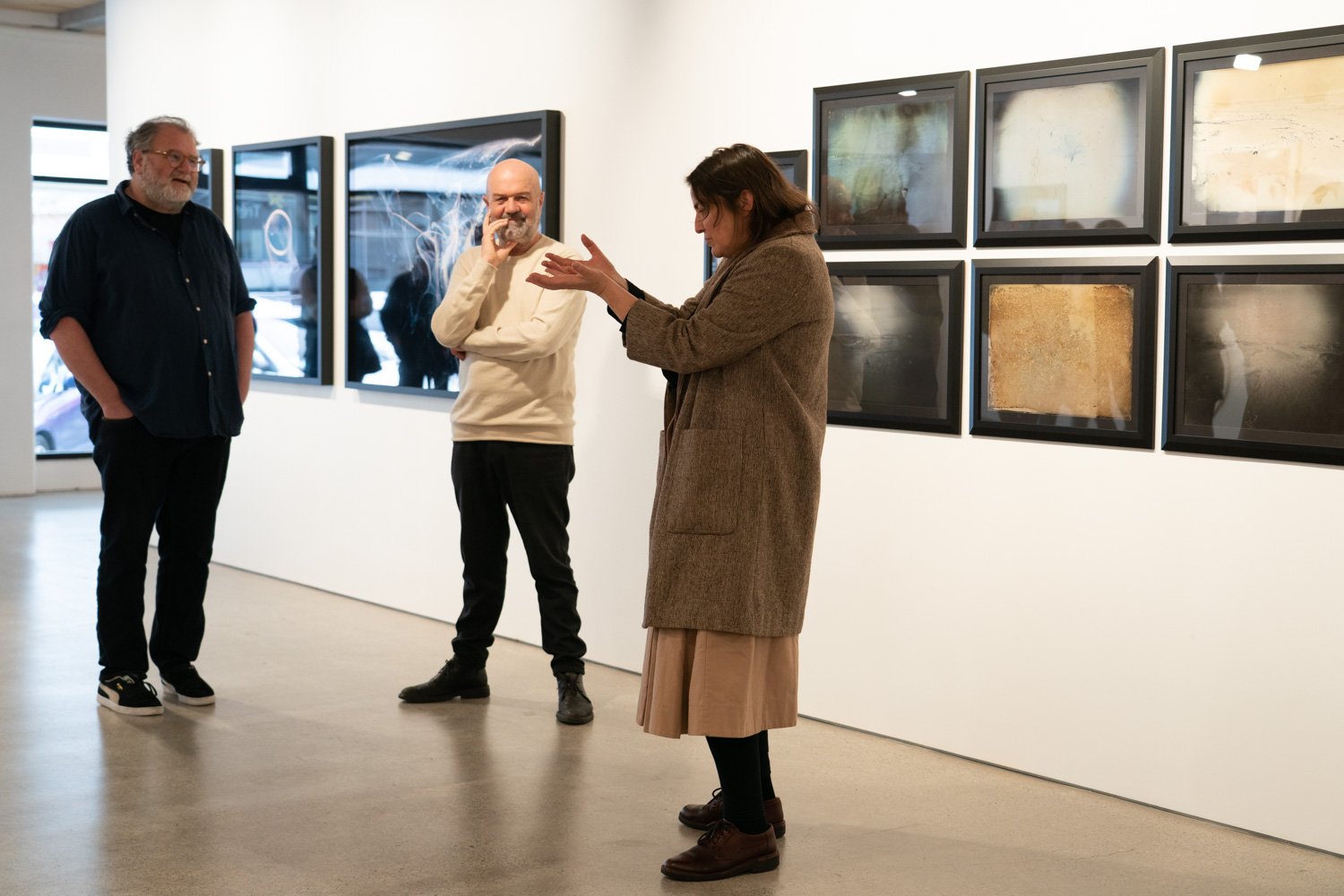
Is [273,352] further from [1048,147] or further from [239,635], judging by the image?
[1048,147]

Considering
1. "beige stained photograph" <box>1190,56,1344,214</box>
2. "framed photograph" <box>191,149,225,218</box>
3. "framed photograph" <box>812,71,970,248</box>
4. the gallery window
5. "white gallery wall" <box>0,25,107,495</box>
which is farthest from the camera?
the gallery window

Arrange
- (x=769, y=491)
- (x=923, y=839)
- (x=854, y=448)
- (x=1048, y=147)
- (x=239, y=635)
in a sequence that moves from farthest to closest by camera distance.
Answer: (x=239, y=635)
(x=854, y=448)
(x=1048, y=147)
(x=923, y=839)
(x=769, y=491)

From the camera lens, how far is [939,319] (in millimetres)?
4355

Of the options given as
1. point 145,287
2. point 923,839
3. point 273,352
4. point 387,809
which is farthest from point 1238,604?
point 273,352

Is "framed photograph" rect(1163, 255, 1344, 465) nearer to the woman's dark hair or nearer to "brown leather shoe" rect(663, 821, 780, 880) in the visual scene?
the woman's dark hair

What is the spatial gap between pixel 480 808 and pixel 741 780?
2.70 feet

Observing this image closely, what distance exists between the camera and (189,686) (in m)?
4.81

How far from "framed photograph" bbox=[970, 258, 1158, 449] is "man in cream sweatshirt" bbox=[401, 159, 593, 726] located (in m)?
1.27

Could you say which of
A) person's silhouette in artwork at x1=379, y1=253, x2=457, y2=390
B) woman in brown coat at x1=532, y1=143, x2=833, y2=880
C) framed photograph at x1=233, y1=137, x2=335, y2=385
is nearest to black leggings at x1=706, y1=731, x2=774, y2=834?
woman in brown coat at x1=532, y1=143, x2=833, y2=880

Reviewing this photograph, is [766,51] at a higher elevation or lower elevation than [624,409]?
higher

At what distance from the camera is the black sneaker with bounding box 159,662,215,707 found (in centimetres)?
479

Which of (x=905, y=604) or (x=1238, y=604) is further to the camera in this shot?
(x=905, y=604)

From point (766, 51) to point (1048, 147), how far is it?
1.16 m

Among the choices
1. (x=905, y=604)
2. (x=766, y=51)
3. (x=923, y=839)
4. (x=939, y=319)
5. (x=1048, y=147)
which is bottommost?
(x=923, y=839)
